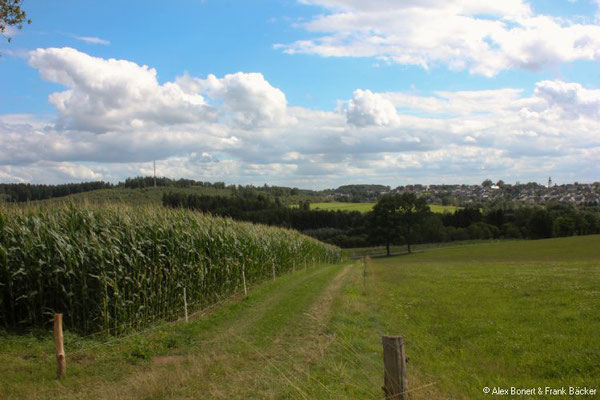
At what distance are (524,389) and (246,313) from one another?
10.5 meters

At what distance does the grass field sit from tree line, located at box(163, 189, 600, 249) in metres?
57.6

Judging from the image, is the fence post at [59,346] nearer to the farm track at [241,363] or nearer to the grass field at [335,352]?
the grass field at [335,352]

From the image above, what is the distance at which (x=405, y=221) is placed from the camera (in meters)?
83.7

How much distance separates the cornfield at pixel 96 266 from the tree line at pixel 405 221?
178 feet

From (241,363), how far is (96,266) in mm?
5571

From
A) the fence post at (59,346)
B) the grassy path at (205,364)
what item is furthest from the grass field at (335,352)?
the fence post at (59,346)

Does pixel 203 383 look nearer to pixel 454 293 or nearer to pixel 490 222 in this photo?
pixel 454 293

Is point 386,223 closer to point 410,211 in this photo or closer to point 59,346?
point 410,211

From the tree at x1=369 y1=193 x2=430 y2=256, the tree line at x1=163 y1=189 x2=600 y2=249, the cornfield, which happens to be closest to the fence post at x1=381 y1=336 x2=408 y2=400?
the cornfield

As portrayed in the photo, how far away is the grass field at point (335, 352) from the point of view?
731cm

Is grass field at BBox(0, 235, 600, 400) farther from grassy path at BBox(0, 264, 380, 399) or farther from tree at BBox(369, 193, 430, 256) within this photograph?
tree at BBox(369, 193, 430, 256)

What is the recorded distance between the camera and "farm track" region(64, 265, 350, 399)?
725 cm

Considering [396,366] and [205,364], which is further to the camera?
[205,364]

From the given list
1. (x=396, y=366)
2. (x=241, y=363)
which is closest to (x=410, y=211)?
(x=241, y=363)
